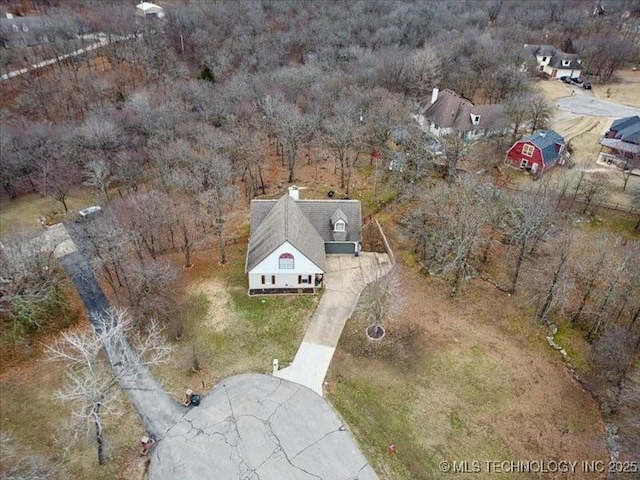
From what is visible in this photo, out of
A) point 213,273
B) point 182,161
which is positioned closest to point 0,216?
point 182,161

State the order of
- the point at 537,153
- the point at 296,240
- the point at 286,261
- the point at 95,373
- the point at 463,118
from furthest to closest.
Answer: the point at 463,118, the point at 537,153, the point at 286,261, the point at 296,240, the point at 95,373

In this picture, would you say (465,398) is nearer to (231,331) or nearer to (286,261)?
(286,261)

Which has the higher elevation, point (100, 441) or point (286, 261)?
point (286, 261)

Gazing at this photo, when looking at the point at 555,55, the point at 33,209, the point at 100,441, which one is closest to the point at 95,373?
the point at 100,441

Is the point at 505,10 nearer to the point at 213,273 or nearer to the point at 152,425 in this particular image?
the point at 213,273

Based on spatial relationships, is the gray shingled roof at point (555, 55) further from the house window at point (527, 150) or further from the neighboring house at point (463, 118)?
the house window at point (527, 150)

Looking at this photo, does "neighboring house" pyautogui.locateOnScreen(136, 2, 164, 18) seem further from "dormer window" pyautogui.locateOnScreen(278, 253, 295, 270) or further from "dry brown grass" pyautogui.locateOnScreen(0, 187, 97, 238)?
"dormer window" pyautogui.locateOnScreen(278, 253, 295, 270)
